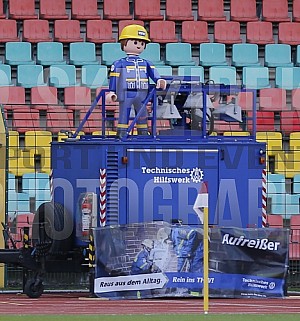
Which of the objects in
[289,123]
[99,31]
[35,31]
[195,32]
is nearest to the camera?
[289,123]

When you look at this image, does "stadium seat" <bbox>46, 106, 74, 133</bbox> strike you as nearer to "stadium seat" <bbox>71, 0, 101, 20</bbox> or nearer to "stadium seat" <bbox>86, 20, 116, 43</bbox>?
"stadium seat" <bbox>86, 20, 116, 43</bbox>

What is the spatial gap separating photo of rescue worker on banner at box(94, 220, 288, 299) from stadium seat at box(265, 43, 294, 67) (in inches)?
269

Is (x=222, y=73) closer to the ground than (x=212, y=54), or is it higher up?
closer to the ground

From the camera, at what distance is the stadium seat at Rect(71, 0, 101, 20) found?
22.9 m

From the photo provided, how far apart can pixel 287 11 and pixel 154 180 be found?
26.0 feet

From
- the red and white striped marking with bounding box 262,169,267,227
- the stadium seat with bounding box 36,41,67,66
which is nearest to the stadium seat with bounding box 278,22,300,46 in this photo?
the stadium seat with bounding box 36,41,67,66

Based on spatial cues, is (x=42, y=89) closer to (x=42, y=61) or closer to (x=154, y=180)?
(x=42, y=61)

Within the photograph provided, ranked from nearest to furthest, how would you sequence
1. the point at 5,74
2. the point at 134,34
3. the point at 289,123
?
1. the point at 134,34
2. the point at 289,123
3. the point at 5,74

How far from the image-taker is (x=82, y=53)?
22.3m

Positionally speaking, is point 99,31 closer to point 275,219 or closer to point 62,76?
point 62,76

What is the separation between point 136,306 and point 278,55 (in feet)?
29.2

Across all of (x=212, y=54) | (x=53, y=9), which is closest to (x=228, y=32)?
(x=212, y=54)

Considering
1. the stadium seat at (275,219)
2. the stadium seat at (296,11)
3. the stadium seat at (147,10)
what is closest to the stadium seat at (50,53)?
the stadium seat at (147,10)

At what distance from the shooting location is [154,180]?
1648 centimetres
